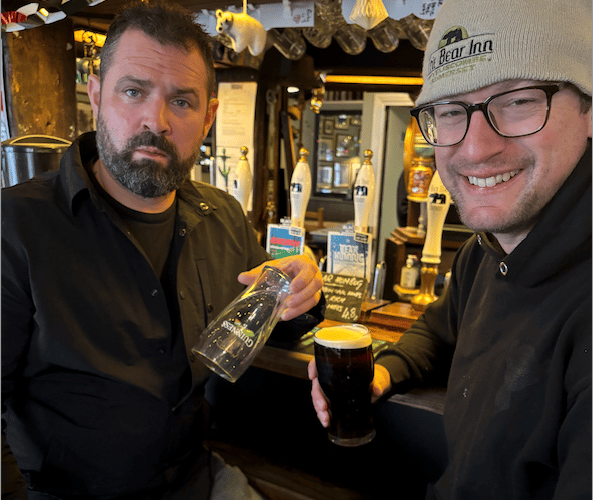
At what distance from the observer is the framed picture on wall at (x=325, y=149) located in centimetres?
916

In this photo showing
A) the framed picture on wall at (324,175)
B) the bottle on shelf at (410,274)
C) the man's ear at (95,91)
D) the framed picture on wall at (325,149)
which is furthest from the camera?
the framed picture on wall at (324,175)

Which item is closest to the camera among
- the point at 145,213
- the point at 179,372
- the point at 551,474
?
the point at 551,474

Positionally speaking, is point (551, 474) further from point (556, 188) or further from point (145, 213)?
point (145, 213)

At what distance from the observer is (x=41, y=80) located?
293cm

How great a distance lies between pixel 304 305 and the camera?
143cm

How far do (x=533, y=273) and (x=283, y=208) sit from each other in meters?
3.57

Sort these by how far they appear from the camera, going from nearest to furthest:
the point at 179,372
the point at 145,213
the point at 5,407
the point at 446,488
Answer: the point at 446,488
the point at 5,407
the point at 179,372
the point at 145,213

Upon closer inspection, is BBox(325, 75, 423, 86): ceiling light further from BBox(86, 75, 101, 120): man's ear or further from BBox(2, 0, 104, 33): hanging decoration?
BBox(86, 75, 101, 120): man's ear

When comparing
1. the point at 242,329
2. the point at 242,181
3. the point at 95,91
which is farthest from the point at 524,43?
the point at 242,181

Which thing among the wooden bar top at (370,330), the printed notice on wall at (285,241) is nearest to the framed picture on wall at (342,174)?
the printed notice on wall at (285,241)

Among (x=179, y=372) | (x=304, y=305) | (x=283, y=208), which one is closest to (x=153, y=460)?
(x=179, y=372)

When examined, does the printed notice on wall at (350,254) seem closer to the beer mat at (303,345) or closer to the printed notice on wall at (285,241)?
the printed notice on wall at (285,241)

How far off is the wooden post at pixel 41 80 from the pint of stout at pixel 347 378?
265cm

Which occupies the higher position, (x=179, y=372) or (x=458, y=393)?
(x=458, y=393)
